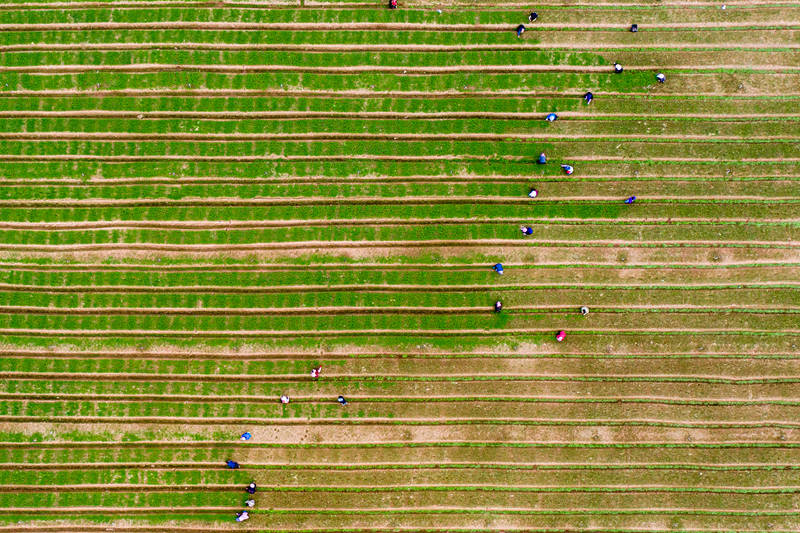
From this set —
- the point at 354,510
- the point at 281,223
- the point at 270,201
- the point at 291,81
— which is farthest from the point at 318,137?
the point at 354,510

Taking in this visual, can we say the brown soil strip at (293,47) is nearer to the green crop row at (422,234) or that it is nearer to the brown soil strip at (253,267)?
the green crop row at (422,234)

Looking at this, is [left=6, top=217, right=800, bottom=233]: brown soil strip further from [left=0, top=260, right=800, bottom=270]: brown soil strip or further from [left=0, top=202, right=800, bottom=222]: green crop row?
[left=0, top=260, right=800, bottom=270]: brown soil strip

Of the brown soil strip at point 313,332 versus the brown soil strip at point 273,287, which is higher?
the brown soil strip at point 273,287

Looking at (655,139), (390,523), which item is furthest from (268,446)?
(655,139)

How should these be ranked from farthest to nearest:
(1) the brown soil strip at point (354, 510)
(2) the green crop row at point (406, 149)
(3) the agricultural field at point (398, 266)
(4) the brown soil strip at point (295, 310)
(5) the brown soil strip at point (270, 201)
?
(2) the green crop row at point (406, 149)
(5) the brown soil strip at point (270, 201)
(4) the brown soil strip at point (295, 310)
(3) the agricultural field at point (398, 266)
(1) the brown soil strip at point (354, 510)

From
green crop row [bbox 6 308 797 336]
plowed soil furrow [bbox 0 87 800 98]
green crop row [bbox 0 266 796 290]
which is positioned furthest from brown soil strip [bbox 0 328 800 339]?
plowed soil furrow [bbox 0 87 800 98]

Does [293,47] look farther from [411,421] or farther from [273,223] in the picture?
[411,421]

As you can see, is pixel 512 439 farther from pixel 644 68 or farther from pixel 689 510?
pixel 644 68

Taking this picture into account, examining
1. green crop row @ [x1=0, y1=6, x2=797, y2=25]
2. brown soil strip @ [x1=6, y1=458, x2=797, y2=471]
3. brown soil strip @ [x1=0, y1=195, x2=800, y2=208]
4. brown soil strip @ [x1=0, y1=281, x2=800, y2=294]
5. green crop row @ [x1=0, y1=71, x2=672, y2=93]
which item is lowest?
brown soil strip @ [x1=6, y1=458, x2=797, y2=471]

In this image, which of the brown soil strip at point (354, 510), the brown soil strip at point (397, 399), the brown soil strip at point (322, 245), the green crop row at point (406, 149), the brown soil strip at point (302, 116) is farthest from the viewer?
the brown soil strip at point (302, 116)

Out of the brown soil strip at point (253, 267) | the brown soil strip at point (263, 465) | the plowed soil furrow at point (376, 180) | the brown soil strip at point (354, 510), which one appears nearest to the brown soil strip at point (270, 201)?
the plowed soil furrow at point (376, 180)
